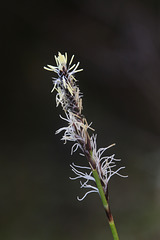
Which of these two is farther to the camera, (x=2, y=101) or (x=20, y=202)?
(x=2, y=101)

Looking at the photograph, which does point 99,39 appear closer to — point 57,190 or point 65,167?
point 65,167

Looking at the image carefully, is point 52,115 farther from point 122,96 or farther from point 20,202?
point 20,202

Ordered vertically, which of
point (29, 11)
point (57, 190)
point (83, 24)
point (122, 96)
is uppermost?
point (29, 11)

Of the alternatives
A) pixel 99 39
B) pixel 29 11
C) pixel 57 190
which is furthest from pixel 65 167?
pixel 29 11

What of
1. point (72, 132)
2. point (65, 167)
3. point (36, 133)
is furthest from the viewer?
point (36, 133)

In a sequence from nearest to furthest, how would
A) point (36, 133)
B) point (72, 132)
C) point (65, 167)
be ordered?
point (72, 132) → point (65, 167) → point (36, 133)

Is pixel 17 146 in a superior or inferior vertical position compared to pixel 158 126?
superior
